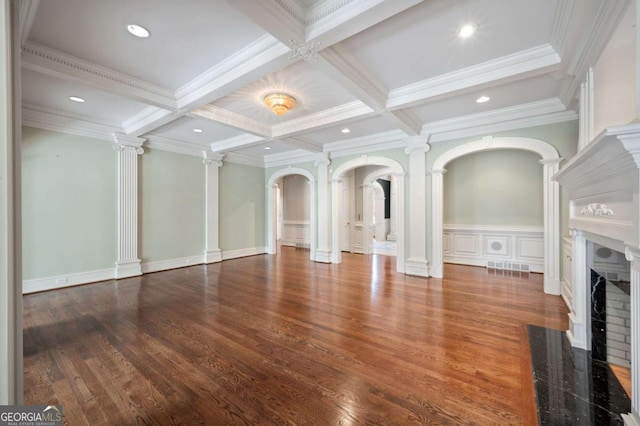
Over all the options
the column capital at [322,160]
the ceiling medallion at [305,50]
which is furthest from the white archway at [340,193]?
the ceiling medallion at [305,50]

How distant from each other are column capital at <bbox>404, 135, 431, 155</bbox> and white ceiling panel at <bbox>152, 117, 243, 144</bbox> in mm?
3590

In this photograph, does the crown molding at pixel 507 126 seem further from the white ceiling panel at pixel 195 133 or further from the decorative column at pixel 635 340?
the white ceiling panel at pixel 195 133

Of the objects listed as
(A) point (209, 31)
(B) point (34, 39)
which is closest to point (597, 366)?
(A) point (209, 31)

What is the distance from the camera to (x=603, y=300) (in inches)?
93.4

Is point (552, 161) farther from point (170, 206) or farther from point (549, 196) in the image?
point (170, 206)

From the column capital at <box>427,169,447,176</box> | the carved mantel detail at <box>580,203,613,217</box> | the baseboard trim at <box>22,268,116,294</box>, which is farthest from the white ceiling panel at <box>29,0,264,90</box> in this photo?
the column capital at <box>427,169,447,176</box>

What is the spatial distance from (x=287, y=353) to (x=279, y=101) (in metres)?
3.25

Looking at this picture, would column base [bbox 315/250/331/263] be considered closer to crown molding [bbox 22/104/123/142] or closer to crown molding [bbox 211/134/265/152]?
crown molding [bbox 211/134/265/152]

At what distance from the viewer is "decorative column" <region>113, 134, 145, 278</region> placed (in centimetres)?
529

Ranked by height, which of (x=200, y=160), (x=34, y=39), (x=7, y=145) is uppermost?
(x=34, y=39)

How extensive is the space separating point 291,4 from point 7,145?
2.18m

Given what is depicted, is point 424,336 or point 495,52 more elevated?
point 495,52

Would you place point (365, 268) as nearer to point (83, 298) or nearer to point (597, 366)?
point (597, 366)

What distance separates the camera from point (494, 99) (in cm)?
398
